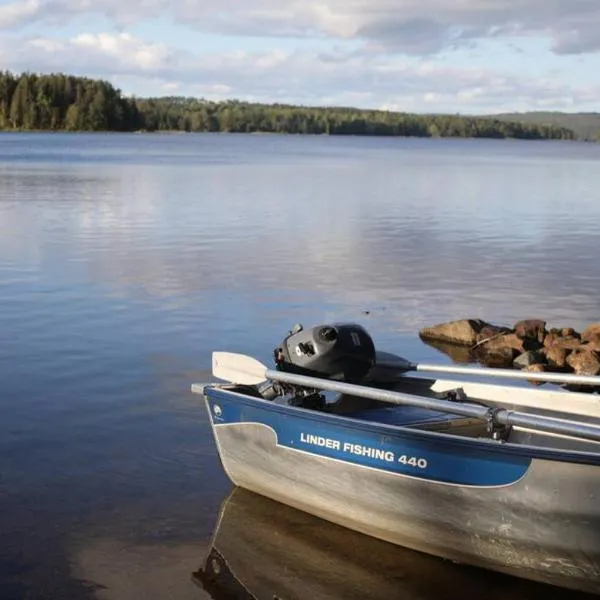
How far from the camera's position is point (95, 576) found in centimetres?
823

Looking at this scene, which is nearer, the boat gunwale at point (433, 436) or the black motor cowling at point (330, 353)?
the boat gunwale at point (433, 436)

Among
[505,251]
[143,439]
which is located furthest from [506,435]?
[505,251]

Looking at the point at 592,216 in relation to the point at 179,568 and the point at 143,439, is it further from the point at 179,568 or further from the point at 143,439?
the point at 179,568

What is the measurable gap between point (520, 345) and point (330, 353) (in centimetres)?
734

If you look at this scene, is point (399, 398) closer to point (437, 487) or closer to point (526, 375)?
point (437, 487)

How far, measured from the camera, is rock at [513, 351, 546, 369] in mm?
15844

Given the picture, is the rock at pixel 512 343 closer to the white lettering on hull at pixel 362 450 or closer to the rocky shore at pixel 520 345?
the rocky shore at pixel 520 345

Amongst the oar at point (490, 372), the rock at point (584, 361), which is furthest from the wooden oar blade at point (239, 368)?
the rock at point (584, 361)

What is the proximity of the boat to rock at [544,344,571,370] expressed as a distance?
18.5 ft

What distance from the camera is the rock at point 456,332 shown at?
55.8 feet

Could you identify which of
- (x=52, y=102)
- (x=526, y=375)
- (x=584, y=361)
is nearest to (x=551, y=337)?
(x=584, y=361)

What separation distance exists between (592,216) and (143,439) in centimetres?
3276

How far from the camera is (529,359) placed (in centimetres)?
1591

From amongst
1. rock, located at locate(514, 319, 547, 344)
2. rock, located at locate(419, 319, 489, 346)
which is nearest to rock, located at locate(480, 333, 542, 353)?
rock, located at locate(514, 319, 547, 344)
